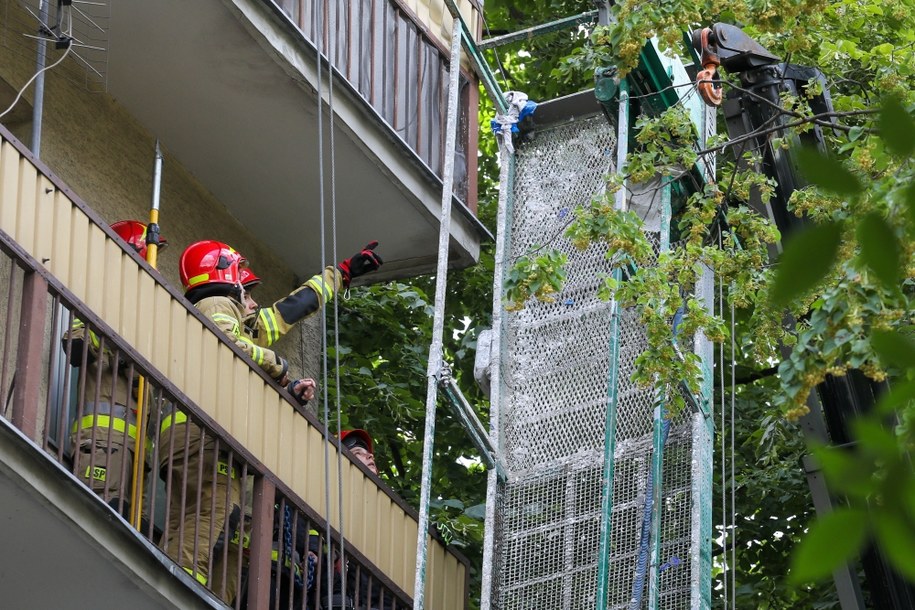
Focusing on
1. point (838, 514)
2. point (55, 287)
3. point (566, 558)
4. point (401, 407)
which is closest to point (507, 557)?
point (566, 558)

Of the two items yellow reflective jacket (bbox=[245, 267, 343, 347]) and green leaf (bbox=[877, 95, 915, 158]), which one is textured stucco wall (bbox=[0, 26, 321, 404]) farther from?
green leaf (bbox=[877, 95, 915, 158])

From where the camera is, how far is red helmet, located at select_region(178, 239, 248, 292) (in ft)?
30.6

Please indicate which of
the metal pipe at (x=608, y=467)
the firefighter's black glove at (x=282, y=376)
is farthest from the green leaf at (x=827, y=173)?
the firefighter's black glove at (x=282, y=376)

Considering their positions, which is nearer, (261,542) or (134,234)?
(261,542)

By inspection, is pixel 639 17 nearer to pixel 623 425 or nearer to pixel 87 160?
pixel 623 425

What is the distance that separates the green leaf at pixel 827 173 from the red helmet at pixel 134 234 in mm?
7242

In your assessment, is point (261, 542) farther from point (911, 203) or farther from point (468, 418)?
point (911, 203)

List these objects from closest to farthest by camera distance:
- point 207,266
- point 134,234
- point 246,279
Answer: point 134,234
point 207,266
point 246,279

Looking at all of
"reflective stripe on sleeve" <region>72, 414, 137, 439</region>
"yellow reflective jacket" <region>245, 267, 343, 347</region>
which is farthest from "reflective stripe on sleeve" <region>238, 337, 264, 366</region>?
"reflective stripe on sleeve" <region>72, 414, 137, 439</region>

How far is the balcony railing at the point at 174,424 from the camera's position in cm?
733

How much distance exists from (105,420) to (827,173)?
6143 mm

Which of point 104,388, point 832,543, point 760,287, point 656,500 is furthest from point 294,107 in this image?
point 832,543

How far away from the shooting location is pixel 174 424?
7781 millimetres

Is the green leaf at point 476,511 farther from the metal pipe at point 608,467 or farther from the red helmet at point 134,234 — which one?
the red helmet at point 134,234
